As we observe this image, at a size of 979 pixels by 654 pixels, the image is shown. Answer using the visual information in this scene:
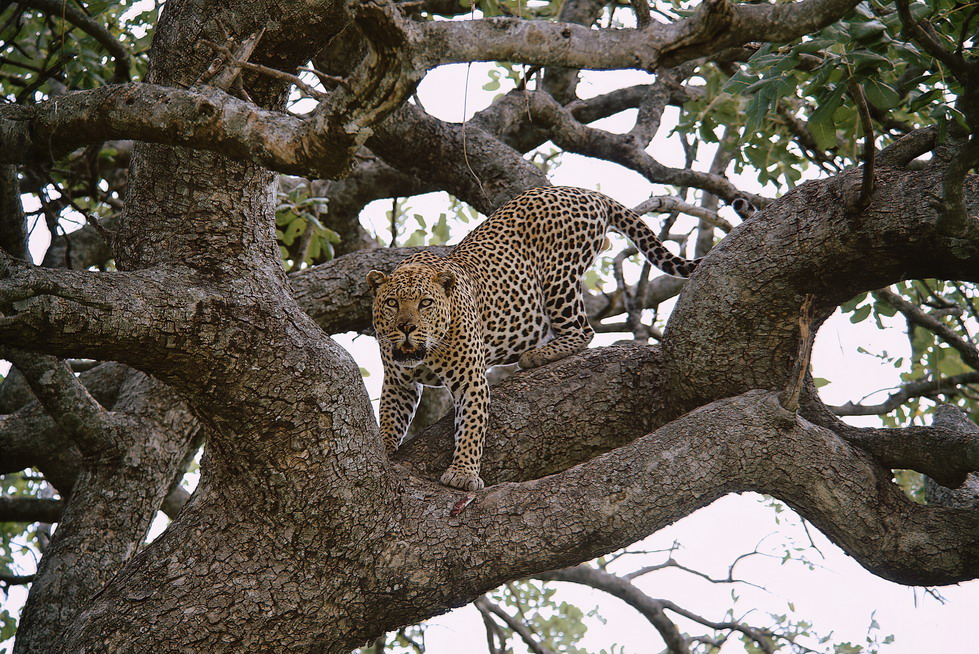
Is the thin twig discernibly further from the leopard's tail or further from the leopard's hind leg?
the leopard's hind leg

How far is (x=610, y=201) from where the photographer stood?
7066mm

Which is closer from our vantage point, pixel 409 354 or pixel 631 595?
pixel 409 354

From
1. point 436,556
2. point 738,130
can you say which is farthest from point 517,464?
point 738,130

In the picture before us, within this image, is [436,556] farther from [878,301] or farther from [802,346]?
[878,301]

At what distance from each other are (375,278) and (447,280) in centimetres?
49

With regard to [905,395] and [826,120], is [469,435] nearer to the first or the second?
[826,120]

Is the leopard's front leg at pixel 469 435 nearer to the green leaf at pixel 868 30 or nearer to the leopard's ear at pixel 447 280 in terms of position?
the leopard's ear at pixel 447 280

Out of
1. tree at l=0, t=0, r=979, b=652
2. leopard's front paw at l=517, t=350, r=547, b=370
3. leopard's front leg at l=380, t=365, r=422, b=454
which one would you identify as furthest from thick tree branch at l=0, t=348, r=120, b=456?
leopard's front paw at l=517, t=350, r=547, b=370

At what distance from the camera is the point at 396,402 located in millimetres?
5969

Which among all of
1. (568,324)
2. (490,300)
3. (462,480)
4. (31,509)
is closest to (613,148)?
(568,324)

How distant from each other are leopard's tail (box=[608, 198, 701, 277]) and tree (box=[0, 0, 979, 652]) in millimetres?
1237

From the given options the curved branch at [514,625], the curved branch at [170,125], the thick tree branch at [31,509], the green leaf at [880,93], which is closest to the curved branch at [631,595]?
the curved branch at [514,625]

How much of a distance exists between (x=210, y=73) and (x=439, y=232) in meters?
6.66

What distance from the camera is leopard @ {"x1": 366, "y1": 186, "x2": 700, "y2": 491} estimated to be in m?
5.59
